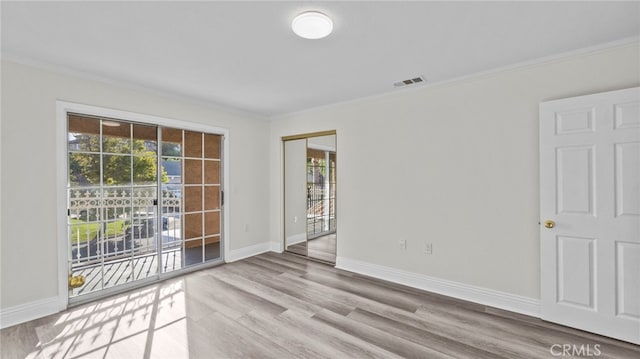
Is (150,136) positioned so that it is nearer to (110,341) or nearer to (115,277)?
(115,277)

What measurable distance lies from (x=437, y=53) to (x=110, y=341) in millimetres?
3749

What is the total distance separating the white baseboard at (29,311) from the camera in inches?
92.7

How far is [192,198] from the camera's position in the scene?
154 inches

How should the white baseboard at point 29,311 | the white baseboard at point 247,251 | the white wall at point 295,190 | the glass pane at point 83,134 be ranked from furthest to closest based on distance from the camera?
1. the white wall at point 295,190
2. the white baseboard at point 247,251
3. the glass pane at point 83,134
4. the white baseboard at point 29,311

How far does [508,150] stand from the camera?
2707 millimetres

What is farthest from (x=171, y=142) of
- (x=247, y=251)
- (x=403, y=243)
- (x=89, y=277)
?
(x=403, y=243)

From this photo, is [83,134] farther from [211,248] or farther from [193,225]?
[211,248]

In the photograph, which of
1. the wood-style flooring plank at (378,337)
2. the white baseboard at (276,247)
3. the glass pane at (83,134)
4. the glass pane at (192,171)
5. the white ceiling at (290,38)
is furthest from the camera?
the white baseboard at (276,247)

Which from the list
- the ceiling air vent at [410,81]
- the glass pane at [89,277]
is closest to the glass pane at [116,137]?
the glass pane at [89,277]

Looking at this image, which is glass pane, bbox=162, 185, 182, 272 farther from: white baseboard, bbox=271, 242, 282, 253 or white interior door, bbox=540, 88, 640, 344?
white interior door, bbox=540, 88, 640, 344

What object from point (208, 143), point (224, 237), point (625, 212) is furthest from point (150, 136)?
point (625, 212)

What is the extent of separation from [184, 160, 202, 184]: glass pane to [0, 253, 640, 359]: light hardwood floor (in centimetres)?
147

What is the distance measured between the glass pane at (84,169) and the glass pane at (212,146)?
1337mm

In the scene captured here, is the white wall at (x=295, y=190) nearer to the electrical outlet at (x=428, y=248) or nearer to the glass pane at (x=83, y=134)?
the electrical outlet at (x=428, y=248)
